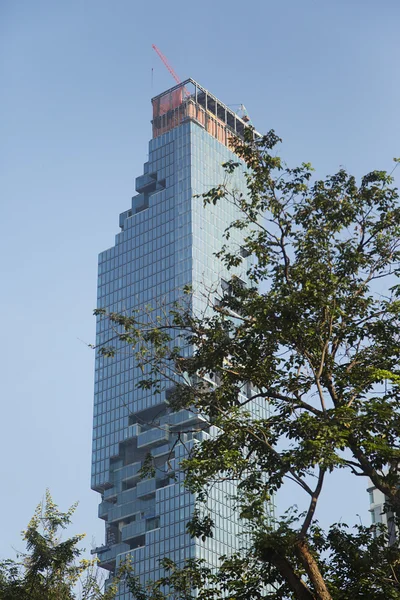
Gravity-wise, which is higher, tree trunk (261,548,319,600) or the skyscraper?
the skyscraper

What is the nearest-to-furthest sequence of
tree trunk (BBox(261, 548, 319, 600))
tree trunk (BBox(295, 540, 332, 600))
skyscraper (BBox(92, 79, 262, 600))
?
tree trunk (BBox(295, 540, 332, 600)) → tree trunk (BBox(261, 548, 319, 600)) → skyscraper (BBox(92, 79, 262, 600))

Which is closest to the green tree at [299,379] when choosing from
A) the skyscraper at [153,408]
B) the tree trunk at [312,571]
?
the tree trunk at [312,571]

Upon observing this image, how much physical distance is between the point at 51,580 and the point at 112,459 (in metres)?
154

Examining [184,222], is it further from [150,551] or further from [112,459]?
[150,551]

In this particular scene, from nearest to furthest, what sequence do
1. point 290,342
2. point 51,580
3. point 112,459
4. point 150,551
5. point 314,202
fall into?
point 290,342 < point 314,202 < point 51,580 < point 150,551 < point 112,459

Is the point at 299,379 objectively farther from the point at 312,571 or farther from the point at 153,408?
the point at 153,408

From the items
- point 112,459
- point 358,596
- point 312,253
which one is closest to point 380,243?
point 312,253

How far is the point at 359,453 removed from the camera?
25828 millimetres

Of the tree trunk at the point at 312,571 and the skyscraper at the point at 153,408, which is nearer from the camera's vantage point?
the tree trunk at the point at 312,571

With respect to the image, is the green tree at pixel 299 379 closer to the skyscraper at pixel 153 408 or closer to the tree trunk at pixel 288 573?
the tree trunk at pixel 288 573

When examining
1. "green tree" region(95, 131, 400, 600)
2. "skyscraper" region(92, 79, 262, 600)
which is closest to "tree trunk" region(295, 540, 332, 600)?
"green tree" region(95, 131, 400, 600)

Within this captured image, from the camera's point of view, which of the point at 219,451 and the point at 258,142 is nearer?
the point at 219,451

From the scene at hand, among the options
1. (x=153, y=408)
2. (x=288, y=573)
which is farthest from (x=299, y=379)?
(x=153, y=408)

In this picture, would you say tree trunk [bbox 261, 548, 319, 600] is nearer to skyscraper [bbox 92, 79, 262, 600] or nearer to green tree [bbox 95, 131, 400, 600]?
green tree [bbox 95, 131, 400, 600]
